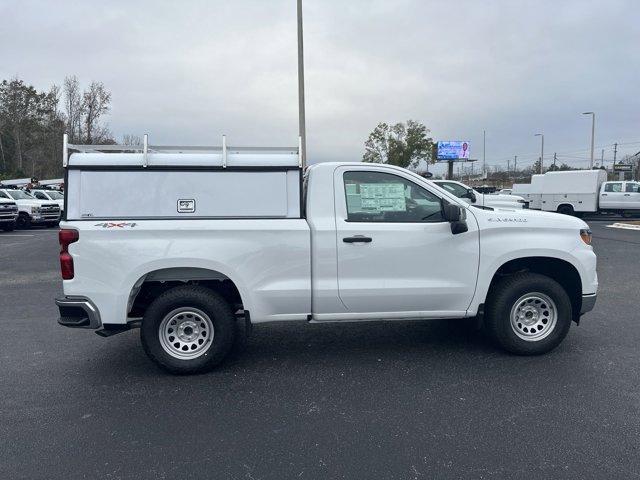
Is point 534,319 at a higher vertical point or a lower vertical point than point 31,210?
lower

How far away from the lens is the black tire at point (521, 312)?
16.3 ft

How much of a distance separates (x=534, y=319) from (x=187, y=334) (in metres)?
3.49

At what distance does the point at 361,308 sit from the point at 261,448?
1.79m

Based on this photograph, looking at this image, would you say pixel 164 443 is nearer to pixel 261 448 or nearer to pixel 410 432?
pixel 261 448

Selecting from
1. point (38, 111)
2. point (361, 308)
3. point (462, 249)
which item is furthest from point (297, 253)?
Answer: point (38, 111)

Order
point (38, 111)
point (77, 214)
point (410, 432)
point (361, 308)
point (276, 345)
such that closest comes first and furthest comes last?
1. point (410, 432)
2. point (77, 214)
3. point (361, 308)
4. point (276, 345)
5. point (38, 111)

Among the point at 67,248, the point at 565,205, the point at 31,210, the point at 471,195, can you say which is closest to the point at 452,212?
the point at 67,248

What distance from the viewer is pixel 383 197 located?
4.88 meters

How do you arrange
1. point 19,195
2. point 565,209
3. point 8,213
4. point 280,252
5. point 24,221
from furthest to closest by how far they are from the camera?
point 565,209 < point 19,195 < point 24,221 < point 8,213 < point 280,252

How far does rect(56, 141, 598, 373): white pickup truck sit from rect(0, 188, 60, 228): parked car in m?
19.5

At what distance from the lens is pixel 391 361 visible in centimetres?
502

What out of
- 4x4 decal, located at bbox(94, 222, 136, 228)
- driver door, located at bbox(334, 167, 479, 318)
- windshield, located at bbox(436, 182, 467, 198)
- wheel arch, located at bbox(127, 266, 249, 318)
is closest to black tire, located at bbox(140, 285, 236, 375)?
wheel arch, located at bbox(127, 266, 249, 318)

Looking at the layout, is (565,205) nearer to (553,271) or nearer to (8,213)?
(553,271)

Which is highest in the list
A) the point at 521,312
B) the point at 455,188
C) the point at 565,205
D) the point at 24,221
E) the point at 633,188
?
the point at 455,188
